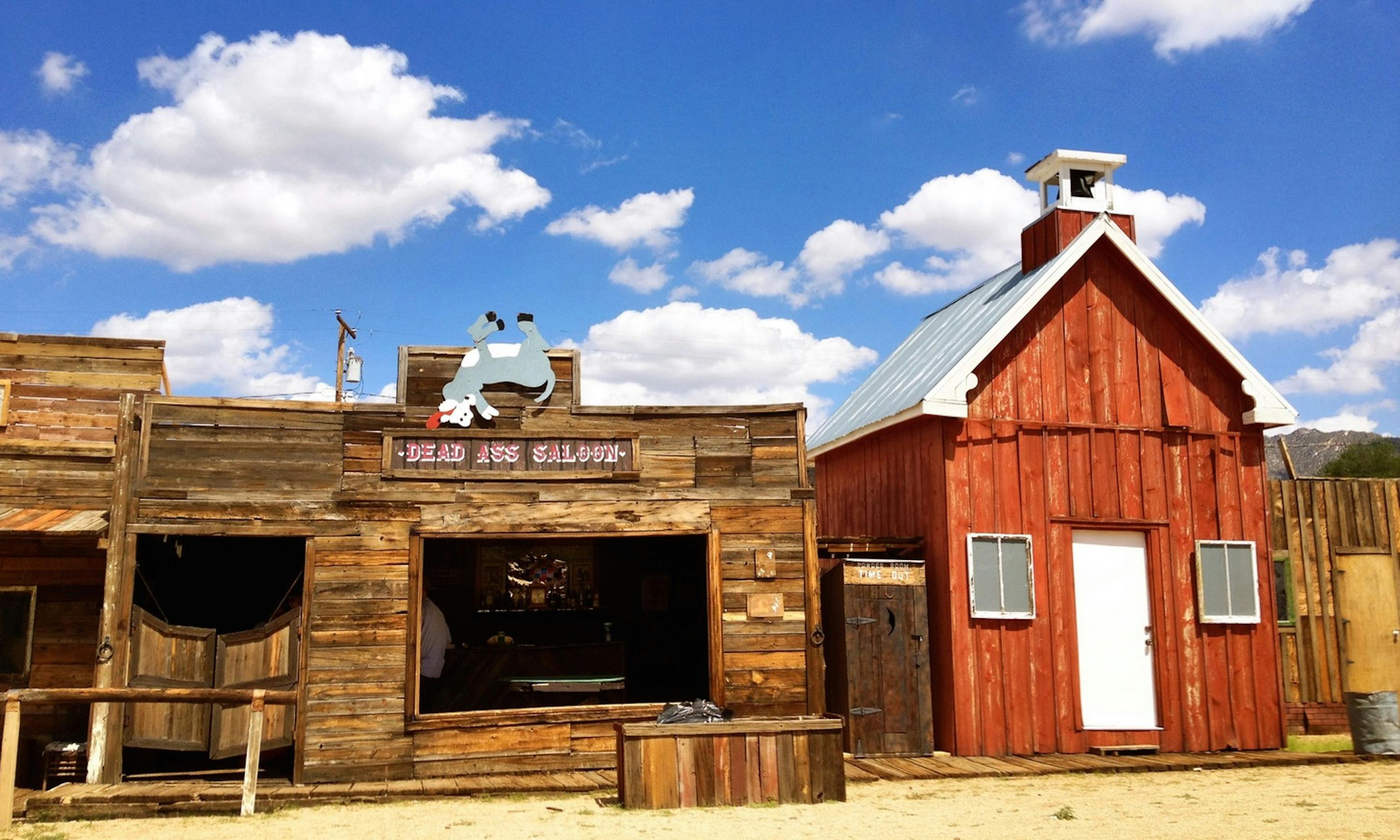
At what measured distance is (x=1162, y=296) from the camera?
48.0ft

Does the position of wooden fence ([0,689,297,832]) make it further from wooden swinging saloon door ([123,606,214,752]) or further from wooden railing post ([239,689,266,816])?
wooden swinging saloon door ([123,606,214,752])

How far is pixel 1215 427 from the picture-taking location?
1473 cm

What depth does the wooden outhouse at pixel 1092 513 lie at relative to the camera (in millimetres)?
13461

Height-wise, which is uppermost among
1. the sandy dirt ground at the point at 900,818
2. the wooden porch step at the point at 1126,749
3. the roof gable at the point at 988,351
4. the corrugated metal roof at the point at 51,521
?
the roof gable at the point at 988,351

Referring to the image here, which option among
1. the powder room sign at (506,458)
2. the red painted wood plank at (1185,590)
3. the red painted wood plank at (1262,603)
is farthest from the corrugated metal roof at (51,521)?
the red painted wood plank at (1262,603)

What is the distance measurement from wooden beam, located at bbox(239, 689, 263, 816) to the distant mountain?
64.0 metres

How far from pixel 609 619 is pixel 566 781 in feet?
20.2

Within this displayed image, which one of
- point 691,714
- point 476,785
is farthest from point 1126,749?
point 476,785

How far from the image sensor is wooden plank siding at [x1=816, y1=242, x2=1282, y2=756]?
13430 millimetres

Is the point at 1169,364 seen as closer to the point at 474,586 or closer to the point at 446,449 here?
the point at 446,449

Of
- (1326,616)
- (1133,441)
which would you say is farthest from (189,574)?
(1326,616)

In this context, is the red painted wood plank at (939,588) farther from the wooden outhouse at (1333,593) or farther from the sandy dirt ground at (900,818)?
the wooden outhouse at (1333,593)

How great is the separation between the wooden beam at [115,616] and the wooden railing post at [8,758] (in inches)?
53.6

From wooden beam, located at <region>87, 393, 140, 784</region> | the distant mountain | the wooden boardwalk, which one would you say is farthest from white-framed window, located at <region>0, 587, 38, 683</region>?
the distant mountain
